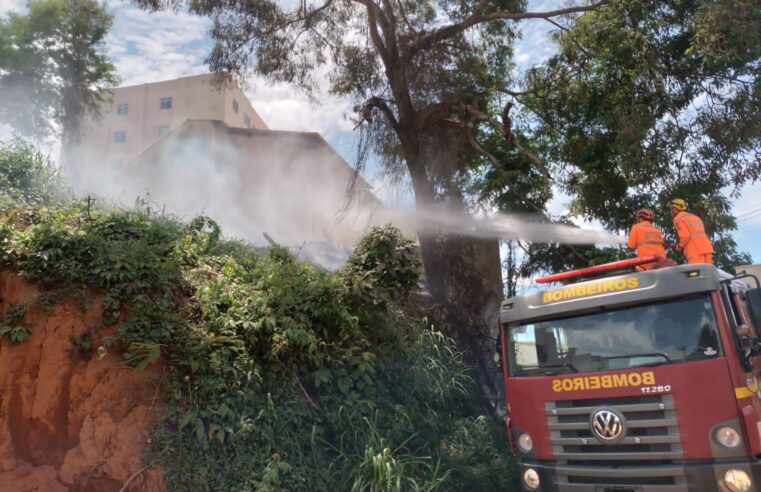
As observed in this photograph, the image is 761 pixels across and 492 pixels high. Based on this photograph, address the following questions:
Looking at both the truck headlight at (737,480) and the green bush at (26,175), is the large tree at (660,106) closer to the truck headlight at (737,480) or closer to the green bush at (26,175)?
the truck headlight at (737,480)

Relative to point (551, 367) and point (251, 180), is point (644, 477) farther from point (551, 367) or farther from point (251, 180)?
point (251, 180)

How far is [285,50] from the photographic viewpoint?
13438mm

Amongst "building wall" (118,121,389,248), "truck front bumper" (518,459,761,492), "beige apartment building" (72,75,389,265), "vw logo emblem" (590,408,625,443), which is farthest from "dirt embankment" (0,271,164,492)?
"building wall" (118,121,389,248)

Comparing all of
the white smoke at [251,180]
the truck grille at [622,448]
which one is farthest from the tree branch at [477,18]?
the truck grille at [622,448]

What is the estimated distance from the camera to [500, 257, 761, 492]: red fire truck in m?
4.61

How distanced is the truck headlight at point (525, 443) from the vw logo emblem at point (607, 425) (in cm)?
69

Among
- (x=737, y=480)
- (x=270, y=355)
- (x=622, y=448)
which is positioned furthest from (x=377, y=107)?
(x=737, y=480)

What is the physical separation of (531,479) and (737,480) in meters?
1.73

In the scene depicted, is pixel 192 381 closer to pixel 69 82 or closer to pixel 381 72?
pixel 381 72

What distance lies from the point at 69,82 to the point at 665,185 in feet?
75.5

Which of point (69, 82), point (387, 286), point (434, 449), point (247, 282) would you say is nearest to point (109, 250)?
point (247, 282)

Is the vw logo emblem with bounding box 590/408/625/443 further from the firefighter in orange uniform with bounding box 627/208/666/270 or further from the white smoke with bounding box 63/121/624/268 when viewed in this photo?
the white smoke with bounding box 63/121/624/268

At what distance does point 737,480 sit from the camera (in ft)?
14.5

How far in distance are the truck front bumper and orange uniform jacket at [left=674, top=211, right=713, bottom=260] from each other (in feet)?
10.2
